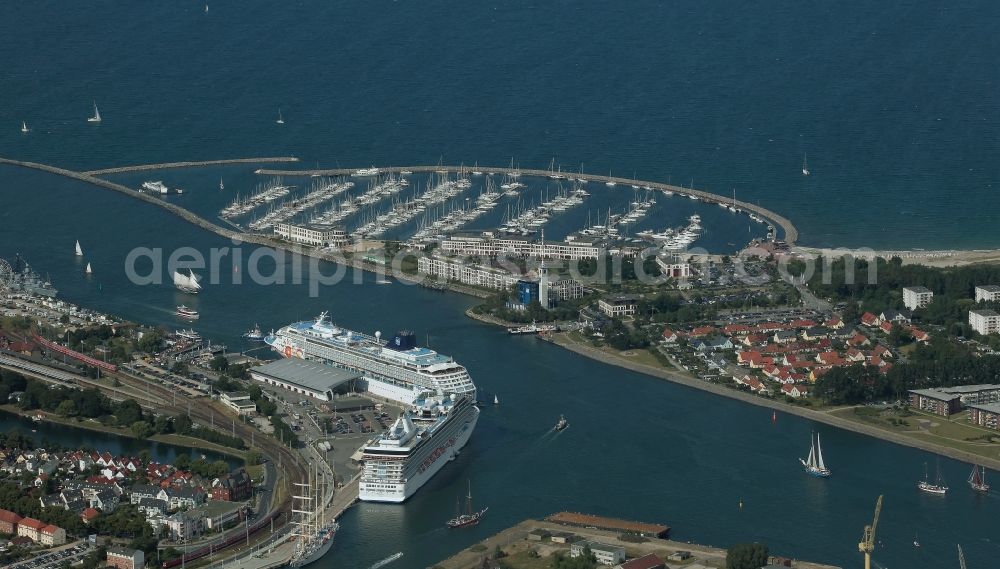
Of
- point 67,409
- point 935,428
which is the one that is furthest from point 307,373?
point 935,428

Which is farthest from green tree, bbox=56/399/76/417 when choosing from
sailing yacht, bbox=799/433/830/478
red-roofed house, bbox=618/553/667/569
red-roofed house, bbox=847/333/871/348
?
red-roofed house, bbox=847/333/871/348

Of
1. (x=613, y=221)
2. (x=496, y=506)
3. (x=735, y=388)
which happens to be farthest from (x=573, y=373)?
(x=613, y=221)

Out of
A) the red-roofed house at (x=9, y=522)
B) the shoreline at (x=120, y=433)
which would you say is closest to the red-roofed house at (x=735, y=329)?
the shoreline at (x=120, y=433)

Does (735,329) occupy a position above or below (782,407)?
above

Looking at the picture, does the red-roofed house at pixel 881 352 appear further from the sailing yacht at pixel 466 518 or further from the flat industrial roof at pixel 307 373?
the sailing yacht at pixel 466 518

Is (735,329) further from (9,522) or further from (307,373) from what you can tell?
(9,522)

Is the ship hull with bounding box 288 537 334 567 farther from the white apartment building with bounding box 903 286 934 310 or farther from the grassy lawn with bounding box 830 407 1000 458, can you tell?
the white apartment building with bounding box 903 286 934 310

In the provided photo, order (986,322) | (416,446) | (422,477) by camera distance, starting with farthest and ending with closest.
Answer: (986,322)
(422,477)
(416,446)
